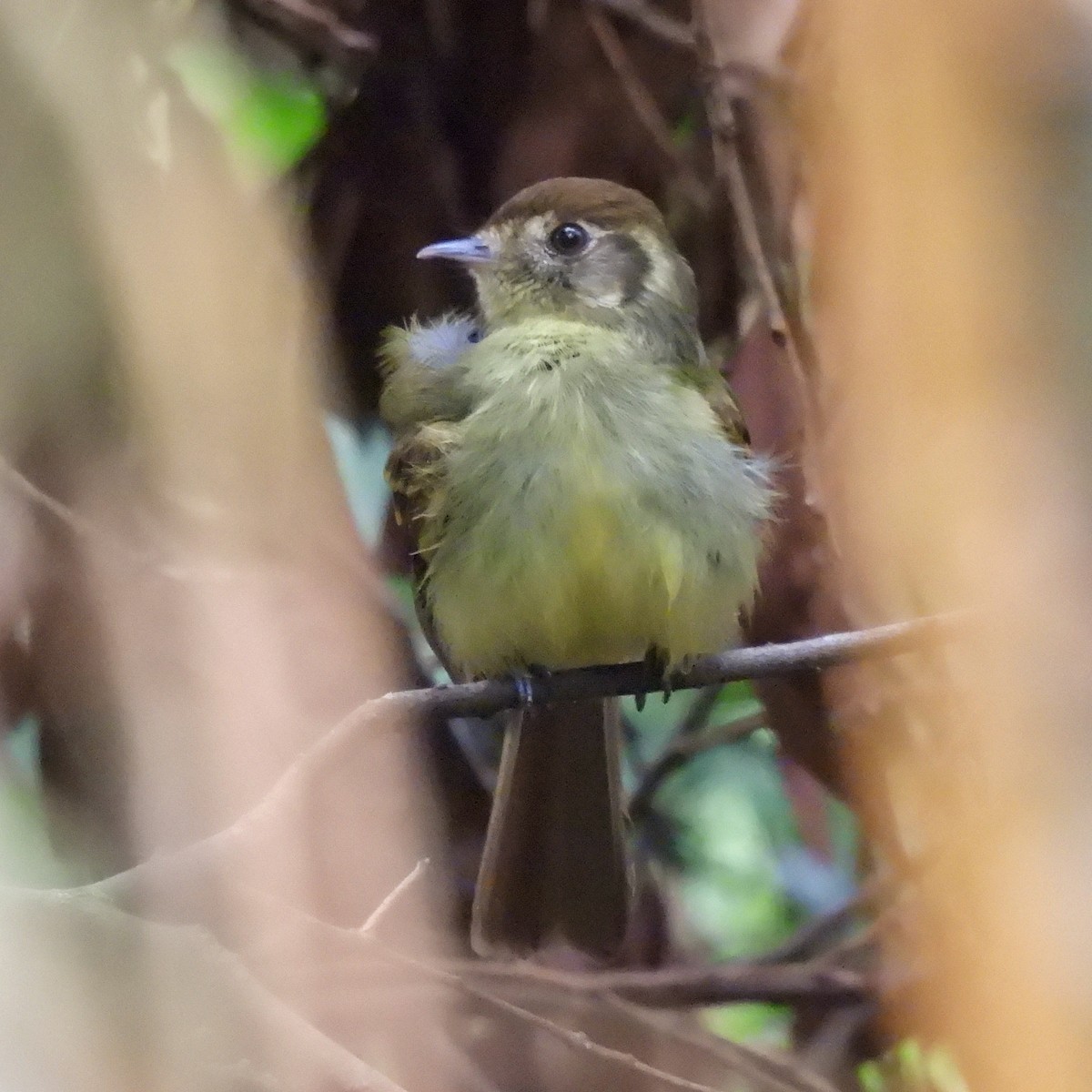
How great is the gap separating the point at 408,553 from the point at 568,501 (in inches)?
6.9

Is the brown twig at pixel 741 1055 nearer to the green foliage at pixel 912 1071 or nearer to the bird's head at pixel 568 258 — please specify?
the green foliage at pixel 912 1071

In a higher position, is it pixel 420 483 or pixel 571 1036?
pixel 420 483

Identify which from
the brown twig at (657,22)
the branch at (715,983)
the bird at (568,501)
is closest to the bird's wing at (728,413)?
the bird at (568,501)

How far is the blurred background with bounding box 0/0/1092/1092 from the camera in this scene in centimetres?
55

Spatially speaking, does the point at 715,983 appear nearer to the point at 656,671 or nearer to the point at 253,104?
the point at 656,671

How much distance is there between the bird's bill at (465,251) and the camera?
106 cm

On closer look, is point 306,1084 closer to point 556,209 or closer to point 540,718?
point 540,718

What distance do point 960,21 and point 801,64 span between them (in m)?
0.27

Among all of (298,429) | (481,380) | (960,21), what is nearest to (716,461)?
(481,380)

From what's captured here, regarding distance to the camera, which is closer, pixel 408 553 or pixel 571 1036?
pixel 571 1036

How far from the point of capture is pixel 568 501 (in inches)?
36.7

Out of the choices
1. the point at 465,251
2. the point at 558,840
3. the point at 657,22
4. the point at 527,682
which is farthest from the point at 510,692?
the point at 657,22

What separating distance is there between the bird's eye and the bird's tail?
1.18 ft

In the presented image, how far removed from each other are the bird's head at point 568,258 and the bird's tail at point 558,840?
1.04 feet
